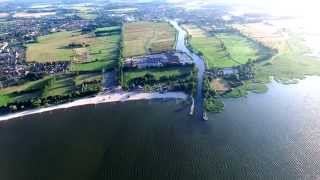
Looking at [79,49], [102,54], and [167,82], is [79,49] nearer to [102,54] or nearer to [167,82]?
[102,54]

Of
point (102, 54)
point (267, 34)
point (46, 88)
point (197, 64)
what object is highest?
point (267, 34)

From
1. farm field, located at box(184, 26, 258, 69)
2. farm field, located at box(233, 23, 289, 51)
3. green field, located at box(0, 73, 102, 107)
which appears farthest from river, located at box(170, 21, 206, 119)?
green field, located at box(0, 73, 102, 107)

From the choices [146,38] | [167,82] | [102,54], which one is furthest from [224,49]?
[102,54]

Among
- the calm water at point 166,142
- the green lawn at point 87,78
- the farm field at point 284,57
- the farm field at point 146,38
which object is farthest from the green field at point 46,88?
the farm field at point 284,57

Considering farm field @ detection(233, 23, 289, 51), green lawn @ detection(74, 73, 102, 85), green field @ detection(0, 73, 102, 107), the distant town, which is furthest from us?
farm field @ detection(233, 23, 289, 51)

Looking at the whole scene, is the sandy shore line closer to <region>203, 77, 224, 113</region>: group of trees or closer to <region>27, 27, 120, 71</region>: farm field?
<region>203, 77, 224, 113</region>: group of trees
